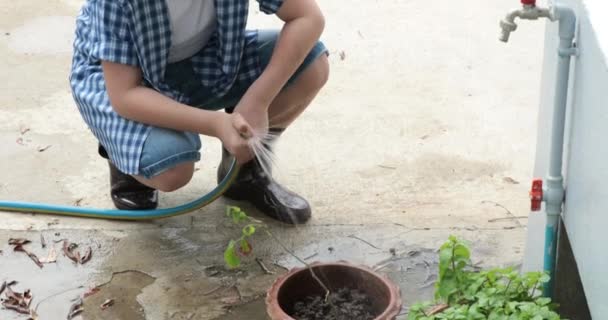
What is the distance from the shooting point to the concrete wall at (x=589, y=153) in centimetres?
155

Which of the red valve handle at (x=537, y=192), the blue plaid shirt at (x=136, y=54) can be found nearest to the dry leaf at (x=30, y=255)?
the blue plaid shirt at (x=136, y=54)

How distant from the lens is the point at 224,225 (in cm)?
277

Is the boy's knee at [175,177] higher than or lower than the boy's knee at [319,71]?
lower

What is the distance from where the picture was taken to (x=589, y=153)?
1.67m

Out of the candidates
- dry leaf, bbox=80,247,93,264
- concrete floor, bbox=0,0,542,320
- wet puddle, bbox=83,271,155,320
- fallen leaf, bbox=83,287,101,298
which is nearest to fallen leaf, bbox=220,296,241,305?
concrete floor, bbox=0,0,542,320

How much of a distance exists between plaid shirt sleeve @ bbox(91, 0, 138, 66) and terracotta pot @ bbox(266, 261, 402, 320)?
2.33 feet

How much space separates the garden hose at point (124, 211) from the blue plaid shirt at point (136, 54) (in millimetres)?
199

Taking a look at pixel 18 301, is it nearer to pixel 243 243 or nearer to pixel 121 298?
pixel 121 298

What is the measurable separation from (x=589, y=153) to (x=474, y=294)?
1.40 ft

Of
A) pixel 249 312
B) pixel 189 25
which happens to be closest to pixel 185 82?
pixel 189 25

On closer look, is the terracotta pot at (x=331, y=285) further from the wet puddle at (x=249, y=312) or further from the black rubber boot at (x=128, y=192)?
the black rubber boot at (x=128, y=192)

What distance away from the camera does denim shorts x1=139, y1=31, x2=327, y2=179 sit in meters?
2.48

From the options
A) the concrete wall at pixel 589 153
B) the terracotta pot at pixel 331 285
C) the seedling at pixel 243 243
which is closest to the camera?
the concrete wall at pixel 589 153

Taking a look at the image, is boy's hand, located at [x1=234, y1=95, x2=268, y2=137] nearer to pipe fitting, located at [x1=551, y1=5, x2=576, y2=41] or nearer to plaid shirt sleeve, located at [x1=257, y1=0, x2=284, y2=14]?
plaid shirt sleeve, located at [x1=257, y1=0, x2=284, y2=14]
